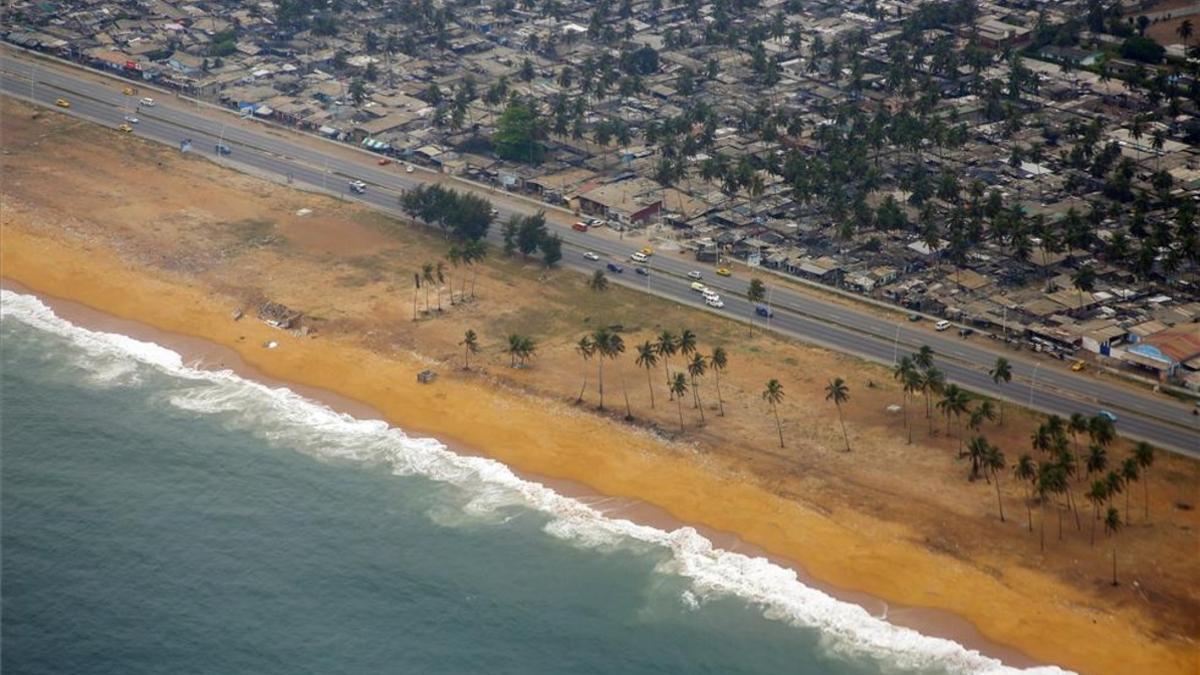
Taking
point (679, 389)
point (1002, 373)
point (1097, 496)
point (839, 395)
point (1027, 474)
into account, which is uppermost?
point (1097, 496)

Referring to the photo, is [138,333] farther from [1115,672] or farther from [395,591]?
[1115,672]

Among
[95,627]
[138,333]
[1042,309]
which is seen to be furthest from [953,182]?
[95,627]

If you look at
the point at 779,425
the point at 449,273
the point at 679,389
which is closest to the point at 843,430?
the point at 779,425

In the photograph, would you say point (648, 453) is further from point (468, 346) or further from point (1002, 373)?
point (1002, 373)

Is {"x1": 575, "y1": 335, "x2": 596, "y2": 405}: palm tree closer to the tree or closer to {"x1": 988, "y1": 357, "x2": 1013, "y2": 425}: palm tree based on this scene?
{"x1": 988, "y1": 357, "x2": 1013, "y2": 425}: palm tree

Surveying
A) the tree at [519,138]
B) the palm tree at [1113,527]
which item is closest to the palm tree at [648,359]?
the palm tree at [1113,527]

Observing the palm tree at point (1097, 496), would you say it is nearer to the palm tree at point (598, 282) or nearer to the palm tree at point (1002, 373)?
the palm tree at point (1002, 373)
